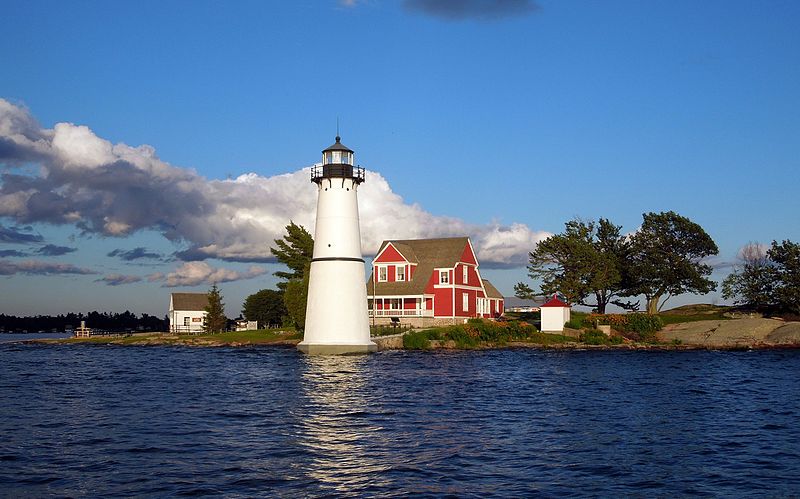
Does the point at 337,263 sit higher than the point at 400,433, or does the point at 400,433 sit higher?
the point at 337,263

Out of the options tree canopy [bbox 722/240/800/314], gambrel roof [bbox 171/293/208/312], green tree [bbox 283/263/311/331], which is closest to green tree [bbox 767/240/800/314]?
tree canopy [bbox 722/240/800/314]

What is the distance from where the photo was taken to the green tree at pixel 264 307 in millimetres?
99938

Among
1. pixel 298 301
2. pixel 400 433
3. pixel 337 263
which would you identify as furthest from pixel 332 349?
pixel 400 433

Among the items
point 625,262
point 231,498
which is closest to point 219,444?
point 231,498

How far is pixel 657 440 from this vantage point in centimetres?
2198

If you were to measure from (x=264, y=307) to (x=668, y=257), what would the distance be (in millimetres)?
51043

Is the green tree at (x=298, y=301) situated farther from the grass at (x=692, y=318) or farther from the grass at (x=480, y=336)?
the grass at (x=692, y=318)

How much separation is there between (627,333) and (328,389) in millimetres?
44560

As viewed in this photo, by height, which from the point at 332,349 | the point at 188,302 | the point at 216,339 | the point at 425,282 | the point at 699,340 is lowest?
the point at 699,340

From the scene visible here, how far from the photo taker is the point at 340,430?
23547 millimetres

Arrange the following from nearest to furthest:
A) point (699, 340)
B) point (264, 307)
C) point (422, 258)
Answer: point (699, 340) < point (422, 258) < point (264, 307)

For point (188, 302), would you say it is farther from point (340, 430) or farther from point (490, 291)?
point (340, 430)

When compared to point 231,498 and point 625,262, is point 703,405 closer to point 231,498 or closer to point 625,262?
point 231,498

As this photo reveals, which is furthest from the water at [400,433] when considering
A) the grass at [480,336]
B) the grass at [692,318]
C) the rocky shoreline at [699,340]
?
the grass at [692,318]
